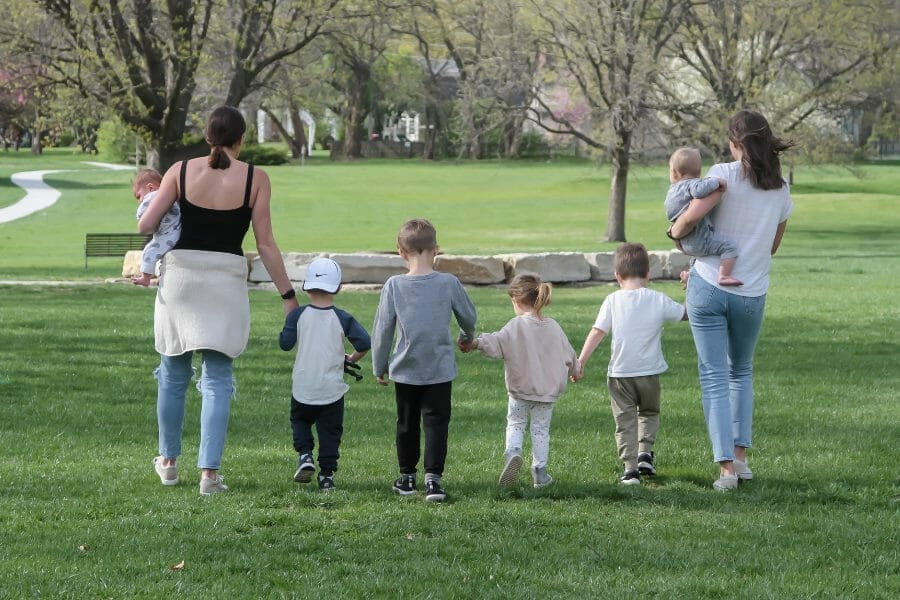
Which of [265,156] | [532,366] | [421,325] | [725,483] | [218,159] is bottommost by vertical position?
[725,483]

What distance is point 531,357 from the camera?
6770 mm

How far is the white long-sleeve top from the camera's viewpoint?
677 cm

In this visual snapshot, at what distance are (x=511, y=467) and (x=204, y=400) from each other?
5.25ft

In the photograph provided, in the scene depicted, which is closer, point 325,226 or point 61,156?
point 325,226

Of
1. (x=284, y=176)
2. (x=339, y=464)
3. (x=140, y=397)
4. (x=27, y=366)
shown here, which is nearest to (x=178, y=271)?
(x=339, y=464)

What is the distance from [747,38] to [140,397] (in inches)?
1158

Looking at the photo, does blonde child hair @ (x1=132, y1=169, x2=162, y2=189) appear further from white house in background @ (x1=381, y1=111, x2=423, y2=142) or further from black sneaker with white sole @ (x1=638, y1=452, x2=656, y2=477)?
white house in background @ (x1=381, y1=111, x2=423, y2=142)

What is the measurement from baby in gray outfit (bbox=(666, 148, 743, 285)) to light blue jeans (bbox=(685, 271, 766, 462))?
125 mm

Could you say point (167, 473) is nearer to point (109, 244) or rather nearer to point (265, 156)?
point (109, 244)

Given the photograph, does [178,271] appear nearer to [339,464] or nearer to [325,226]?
[339,464]

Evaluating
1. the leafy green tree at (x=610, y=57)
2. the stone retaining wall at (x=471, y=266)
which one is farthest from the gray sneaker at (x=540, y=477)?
the leafy green tree at (x=610, y=57)

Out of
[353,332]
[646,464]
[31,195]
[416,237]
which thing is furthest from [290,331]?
[31,195]

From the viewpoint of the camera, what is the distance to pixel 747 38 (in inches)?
1433

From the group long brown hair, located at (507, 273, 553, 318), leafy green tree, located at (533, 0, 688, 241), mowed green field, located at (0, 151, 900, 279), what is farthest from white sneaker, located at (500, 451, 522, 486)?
leafy green tree, located at (533, 0, 688, 241)
